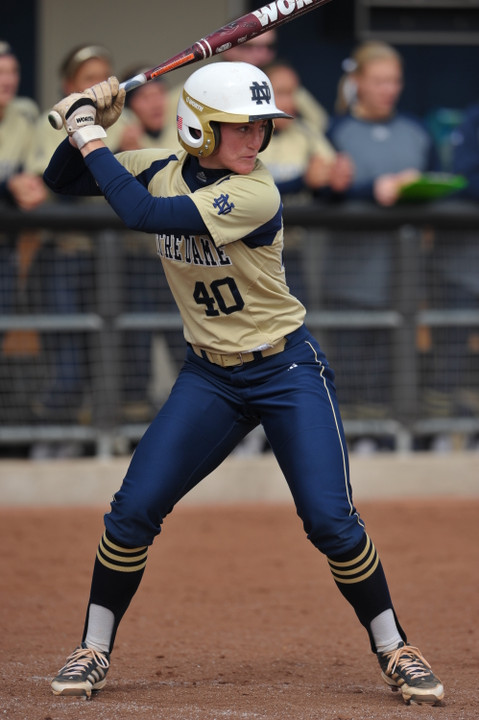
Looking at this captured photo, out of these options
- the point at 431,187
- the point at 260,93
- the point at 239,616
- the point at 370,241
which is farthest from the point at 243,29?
the point at 370,241

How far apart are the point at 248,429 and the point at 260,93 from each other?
3.81 ft

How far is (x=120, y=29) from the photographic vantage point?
33.1 feet

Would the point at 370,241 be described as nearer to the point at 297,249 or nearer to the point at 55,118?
the point at 297,249

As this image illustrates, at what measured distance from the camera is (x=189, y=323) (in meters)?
4.30

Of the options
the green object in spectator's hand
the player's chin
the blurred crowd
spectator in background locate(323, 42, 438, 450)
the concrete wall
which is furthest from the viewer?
the concrete wall

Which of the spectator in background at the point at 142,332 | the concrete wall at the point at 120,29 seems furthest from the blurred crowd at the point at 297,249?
the concrete wall at the point at 120,29

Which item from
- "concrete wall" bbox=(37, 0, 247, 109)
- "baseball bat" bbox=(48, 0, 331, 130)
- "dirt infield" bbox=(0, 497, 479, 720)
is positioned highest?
"concrete wall" bbox=(37, 0, 247, 109)

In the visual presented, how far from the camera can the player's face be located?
4117 millimetres

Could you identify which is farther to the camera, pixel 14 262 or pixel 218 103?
pixel 14 262

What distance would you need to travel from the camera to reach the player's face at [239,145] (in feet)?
13.5

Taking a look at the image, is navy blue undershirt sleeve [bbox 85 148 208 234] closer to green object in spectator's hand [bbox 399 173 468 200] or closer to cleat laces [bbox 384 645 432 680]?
cleat laces [bbox 384 645 432 680]

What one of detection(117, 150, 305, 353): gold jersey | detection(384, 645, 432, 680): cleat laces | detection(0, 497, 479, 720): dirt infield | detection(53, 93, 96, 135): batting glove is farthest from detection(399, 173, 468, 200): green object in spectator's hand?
detection(384, 645, 432, 680): cleat laces

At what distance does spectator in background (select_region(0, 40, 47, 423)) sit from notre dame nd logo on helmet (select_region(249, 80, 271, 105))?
10.6ft

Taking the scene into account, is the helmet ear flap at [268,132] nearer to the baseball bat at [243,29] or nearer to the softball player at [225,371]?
the softball player at [225,371]
